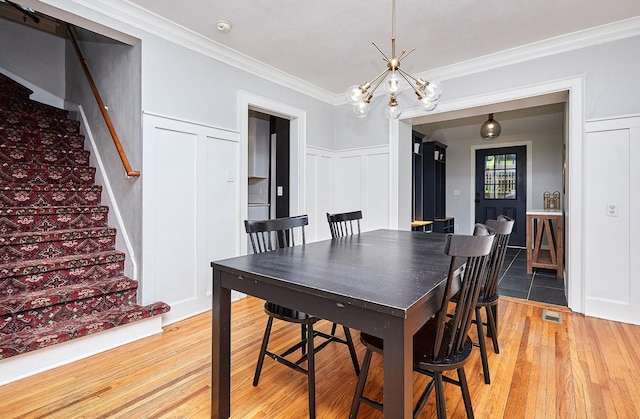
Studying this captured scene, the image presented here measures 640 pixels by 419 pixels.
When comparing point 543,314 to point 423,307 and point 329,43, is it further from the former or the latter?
point 329,43

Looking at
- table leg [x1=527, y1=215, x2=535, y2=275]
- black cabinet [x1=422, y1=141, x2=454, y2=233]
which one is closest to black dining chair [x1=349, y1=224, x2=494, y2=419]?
table leg [x1=527, y1=215, x2=535, y2=275]

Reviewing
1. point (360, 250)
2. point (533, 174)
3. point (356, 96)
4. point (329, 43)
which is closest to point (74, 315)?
point (360, 250)

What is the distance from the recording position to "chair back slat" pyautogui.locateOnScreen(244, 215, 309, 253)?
1922mm

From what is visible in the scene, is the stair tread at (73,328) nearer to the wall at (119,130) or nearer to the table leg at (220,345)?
the wall at (119,130)

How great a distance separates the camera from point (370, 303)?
100 centimetres

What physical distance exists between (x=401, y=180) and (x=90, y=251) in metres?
3.40

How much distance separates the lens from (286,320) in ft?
5.48

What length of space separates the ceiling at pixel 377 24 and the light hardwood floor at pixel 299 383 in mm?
2487

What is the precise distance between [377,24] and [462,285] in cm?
232

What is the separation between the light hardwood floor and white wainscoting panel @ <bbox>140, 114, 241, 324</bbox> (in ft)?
1.58

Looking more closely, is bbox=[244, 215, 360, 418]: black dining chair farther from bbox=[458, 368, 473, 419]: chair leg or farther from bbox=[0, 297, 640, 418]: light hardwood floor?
bbox=[458, 368, 473, 419]: chair leg

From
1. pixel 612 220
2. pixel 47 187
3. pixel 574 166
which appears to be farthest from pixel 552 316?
pixel 47 187

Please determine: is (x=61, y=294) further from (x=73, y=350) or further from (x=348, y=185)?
(x=348, y=185)

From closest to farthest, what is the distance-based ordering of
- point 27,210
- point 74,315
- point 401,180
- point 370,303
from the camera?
A: point 370,303 < point 74,315 < point 27,210 < point 401,180
